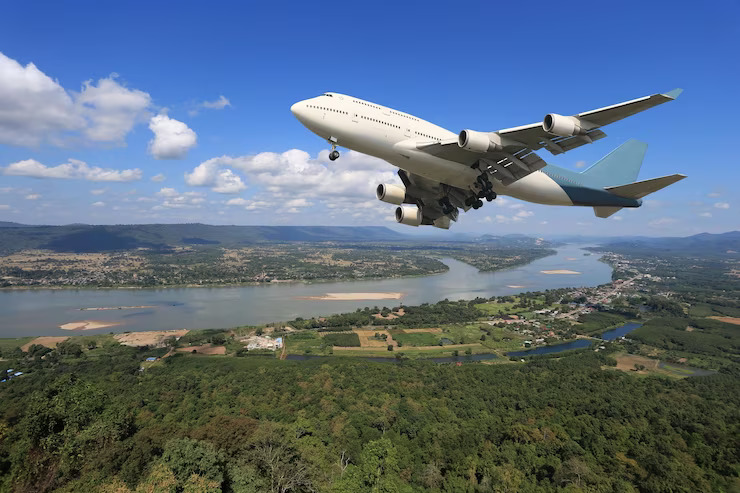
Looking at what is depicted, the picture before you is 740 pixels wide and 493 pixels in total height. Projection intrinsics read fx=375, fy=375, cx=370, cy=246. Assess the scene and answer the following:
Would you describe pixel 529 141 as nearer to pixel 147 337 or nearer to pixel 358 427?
pixel 358 427

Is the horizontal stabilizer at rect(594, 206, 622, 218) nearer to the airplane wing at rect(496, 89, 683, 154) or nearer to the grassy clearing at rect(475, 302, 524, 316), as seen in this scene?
the airplane wing at rect(496, 89, 683, 154)

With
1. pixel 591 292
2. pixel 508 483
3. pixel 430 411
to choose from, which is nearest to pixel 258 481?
pixel 508 483

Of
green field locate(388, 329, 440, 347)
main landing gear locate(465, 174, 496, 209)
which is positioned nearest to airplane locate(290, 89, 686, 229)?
main landing gear locate(465, 174, 496, 209)

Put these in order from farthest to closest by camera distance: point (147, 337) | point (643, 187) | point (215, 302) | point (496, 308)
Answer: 1. point (215, 302)
2. point (496, 308)
3. point (147, 337)
4. point (643, 187)

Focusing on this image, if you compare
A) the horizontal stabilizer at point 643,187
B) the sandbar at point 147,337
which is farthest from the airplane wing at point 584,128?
the sandbar at point 147,337

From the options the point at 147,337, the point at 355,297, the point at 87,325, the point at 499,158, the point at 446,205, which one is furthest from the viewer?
the point at 355,297

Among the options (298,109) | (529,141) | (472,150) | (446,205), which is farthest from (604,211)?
(298,109)

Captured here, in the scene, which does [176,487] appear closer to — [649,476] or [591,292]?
[649,476]
